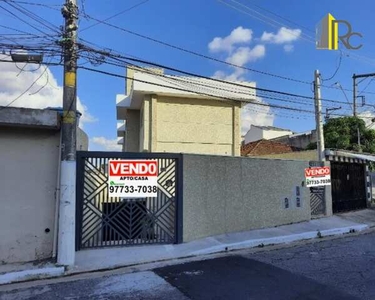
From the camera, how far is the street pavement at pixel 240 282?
18.5ft

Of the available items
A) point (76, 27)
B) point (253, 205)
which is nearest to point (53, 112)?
point (76, 27)

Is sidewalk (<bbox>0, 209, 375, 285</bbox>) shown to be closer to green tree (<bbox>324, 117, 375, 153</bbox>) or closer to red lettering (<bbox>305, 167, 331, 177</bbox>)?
red lettering (<bbox>305, 167, 331, 177</bbox>)

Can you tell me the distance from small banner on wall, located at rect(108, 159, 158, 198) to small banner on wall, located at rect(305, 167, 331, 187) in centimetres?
653

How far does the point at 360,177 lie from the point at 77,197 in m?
13.3

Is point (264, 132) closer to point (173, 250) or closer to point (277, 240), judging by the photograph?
point (277, 240)

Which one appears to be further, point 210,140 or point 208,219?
point 210,140

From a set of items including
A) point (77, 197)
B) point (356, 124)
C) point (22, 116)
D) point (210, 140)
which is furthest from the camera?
point (356, 124)

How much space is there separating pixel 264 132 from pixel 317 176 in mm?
34853

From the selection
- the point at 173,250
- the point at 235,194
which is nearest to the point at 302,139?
the point at 235,194

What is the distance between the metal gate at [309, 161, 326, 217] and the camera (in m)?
13.6

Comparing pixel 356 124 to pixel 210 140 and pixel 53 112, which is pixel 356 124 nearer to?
pixel 210 140

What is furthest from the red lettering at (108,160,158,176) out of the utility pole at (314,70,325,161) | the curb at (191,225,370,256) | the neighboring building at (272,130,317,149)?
the neighboring building at (272,130,317,149)

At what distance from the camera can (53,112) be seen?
7.58 metres

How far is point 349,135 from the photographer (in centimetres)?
2756
